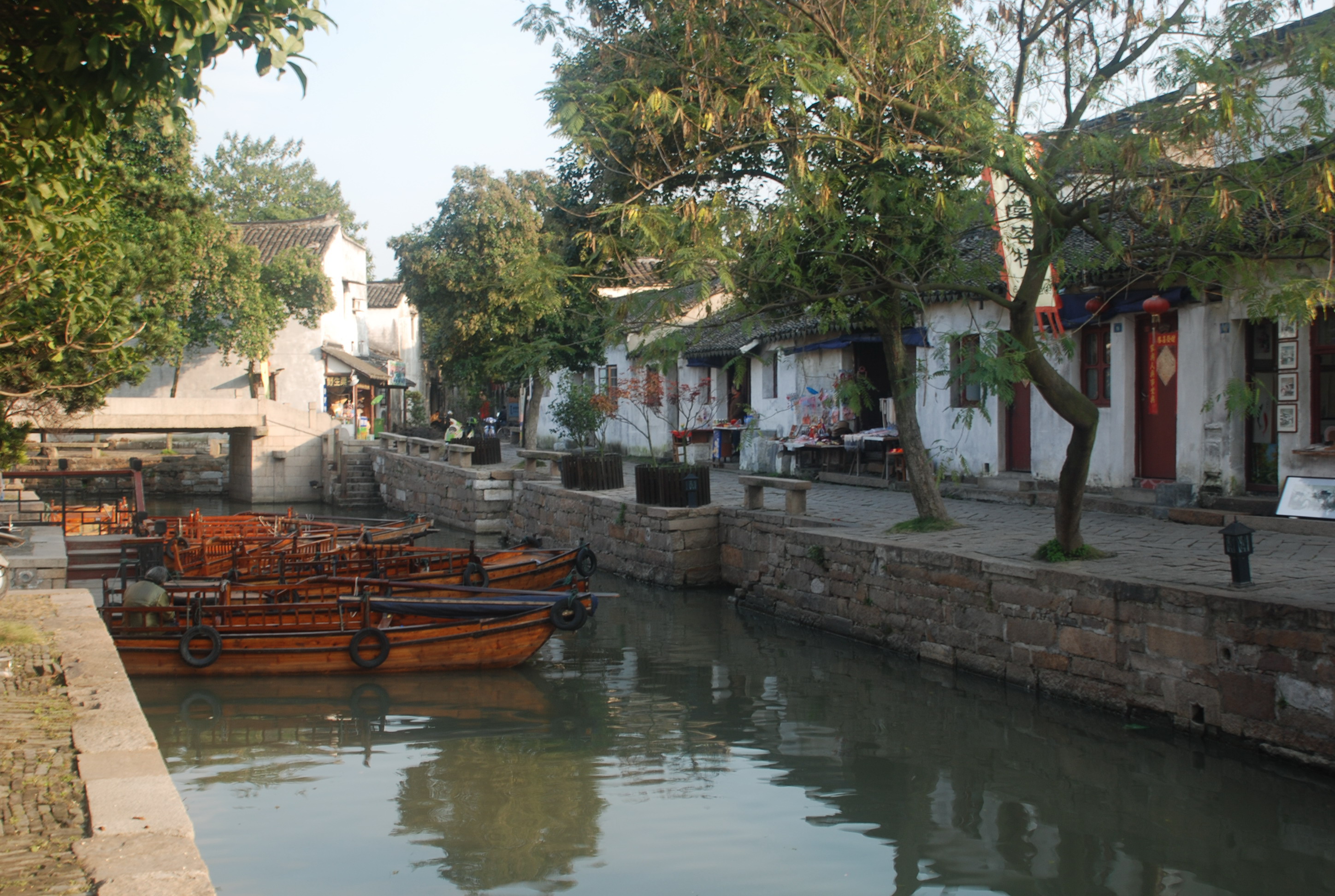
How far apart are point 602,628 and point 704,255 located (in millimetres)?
5471

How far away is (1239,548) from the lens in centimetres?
777

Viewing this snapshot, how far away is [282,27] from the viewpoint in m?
4.78

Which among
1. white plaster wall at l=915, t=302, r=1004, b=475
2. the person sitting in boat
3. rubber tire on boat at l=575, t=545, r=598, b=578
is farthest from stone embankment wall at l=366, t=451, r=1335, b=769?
the person sitting in boat

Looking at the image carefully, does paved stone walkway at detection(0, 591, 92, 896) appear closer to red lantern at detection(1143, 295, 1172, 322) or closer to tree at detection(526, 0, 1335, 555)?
tree at detection(526, 0, 1335, 555)

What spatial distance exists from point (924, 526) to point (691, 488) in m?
3.74

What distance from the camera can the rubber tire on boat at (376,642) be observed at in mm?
10242

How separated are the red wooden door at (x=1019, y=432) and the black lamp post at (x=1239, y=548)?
306 inches

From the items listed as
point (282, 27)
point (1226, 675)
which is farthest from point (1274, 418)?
point (282, 27)

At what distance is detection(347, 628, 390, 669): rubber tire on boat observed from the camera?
10.2 m

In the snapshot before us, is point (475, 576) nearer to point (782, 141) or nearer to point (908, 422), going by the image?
point (908, 422)

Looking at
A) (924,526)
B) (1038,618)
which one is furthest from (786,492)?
(1038,618)

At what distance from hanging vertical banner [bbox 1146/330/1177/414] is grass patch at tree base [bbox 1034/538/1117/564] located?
4.22 m

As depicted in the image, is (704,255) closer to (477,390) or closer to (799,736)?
(799,736)

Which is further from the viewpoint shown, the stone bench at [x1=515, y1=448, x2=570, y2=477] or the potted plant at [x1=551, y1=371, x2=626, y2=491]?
the stone bench at [x1=515, y1=448, x2=570, y2=477]
